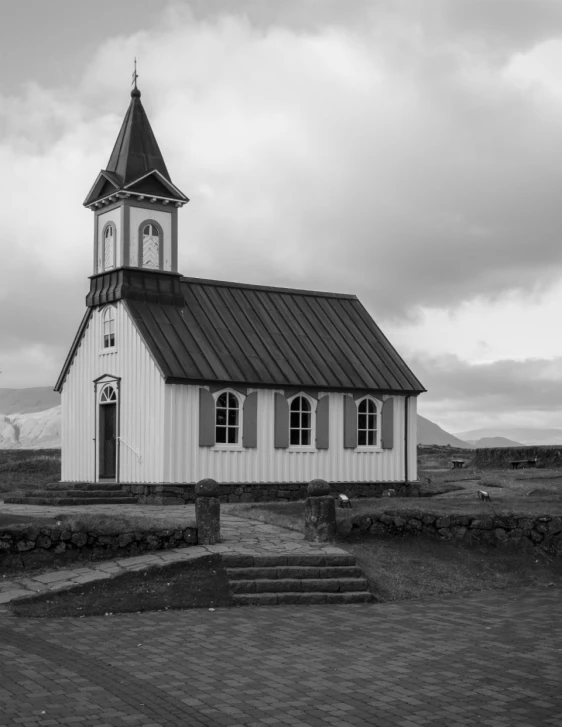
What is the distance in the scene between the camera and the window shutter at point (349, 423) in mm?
27328

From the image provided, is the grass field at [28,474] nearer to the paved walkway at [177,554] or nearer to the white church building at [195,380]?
the white church building at [195,380]

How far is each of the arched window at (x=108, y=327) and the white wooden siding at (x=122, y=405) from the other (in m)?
0.23

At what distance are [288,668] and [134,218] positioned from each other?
1861 centimetres

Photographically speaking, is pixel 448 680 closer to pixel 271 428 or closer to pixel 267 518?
pixel 267 518

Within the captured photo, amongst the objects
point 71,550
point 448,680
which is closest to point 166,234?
point 71,550

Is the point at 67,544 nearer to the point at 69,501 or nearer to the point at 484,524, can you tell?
the point at 484,524

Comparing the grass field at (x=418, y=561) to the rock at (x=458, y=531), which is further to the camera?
the rock at (x=458, y=531)

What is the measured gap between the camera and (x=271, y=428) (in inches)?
1025

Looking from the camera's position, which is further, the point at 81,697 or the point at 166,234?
the point at 166,234

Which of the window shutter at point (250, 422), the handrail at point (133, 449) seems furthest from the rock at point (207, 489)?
the window shutter at point (250, 422)

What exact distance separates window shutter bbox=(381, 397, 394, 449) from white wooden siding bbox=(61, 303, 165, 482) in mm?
7131

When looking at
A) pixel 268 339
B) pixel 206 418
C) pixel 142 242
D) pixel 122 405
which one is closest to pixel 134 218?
pixel 142 242

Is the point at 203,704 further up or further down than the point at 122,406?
further down

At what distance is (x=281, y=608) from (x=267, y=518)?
5333 millimetres
